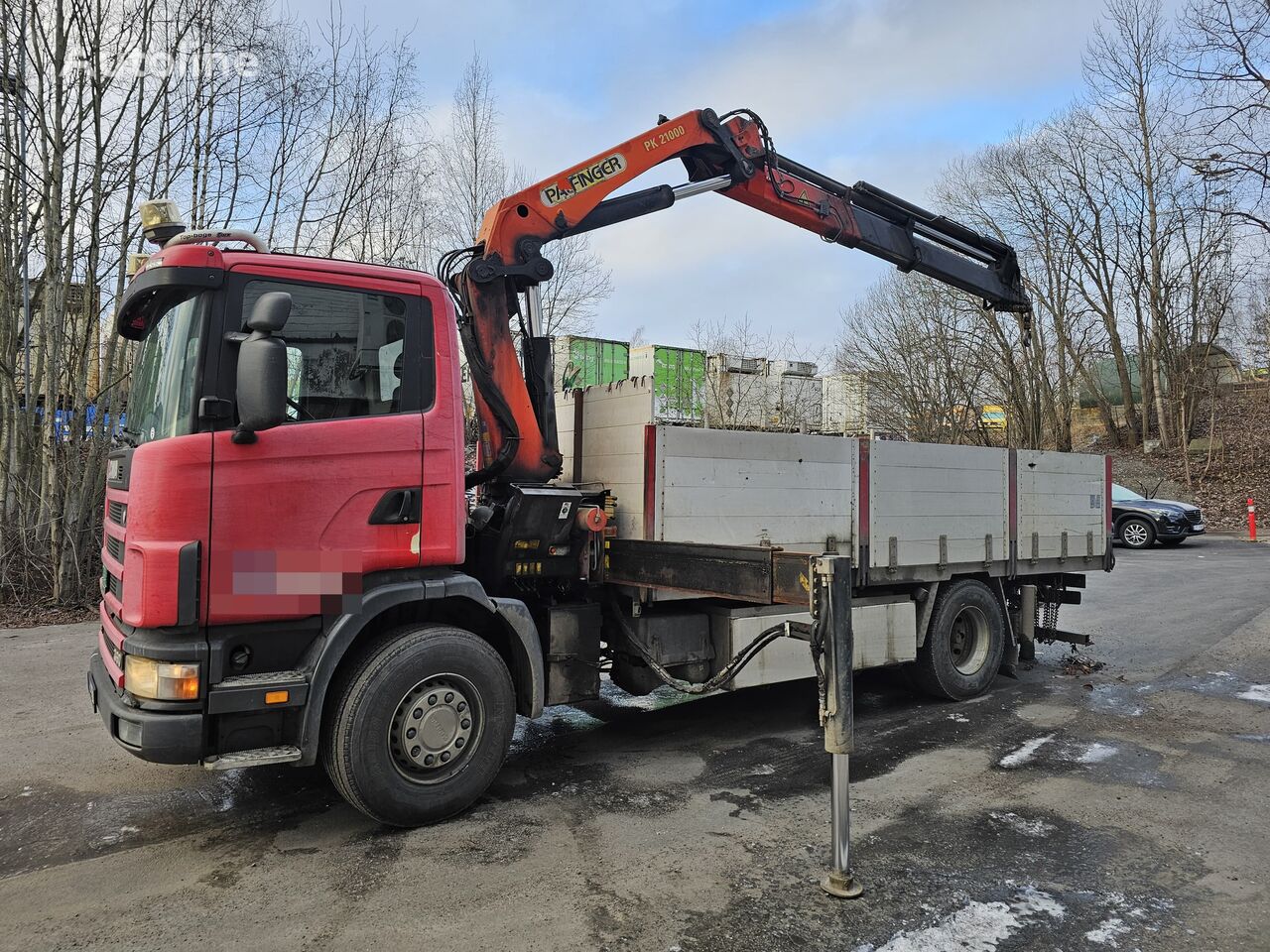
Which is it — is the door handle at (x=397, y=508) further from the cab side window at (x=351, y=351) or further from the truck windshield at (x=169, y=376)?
the truck windshield at (x=169, y=376)

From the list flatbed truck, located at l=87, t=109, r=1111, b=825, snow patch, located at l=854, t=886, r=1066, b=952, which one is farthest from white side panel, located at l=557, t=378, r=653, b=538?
snow patch, located at l=854, t=886, r=1066, b=952

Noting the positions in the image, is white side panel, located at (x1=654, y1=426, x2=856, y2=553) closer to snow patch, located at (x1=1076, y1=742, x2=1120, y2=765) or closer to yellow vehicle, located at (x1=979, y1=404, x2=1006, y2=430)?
snow patch, located at (x1=1076, y1=742, x2=1120, y2=765)

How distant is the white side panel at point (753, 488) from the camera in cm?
530

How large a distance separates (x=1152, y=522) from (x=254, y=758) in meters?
21.1

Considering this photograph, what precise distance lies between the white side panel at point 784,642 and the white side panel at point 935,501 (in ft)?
1.49

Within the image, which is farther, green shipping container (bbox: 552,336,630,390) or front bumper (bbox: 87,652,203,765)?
green shipping container (bbox: 552,336,630,390)

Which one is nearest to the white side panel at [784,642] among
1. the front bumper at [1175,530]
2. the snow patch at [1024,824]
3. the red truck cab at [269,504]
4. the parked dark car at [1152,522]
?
the snow patch at [1024,824]

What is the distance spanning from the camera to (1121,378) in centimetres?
3120

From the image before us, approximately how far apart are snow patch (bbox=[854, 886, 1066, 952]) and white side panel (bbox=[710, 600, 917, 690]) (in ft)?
6.65

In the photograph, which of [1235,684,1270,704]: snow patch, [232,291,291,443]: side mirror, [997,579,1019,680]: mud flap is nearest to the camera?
[232,291,291,443]: side mirror

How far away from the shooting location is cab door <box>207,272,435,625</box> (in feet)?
12.5

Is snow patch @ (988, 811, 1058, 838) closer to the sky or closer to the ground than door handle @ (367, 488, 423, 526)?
closer to the ground

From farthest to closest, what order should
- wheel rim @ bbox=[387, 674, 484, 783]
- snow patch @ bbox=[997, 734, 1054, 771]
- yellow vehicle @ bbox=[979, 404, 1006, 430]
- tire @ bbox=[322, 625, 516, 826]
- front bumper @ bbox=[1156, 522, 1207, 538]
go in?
yellow vehicle @ bbox=[979, 404, 1006, 430]
front bumper @ bbox=[1156, 522, 1207, 538]
snow patch @ bbox=[997, 734, 1054, 771]
wheel rim @ bbox=[387, 674, 484, 783]
tire @ bbox=[322, 625, 516, 826]

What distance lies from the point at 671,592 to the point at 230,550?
2566mm
